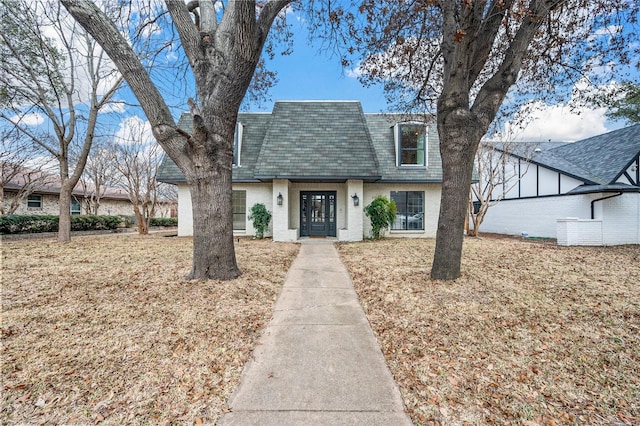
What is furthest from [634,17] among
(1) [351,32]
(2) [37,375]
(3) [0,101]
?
(3) [0,101]

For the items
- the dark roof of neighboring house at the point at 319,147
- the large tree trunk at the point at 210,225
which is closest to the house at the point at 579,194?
the dark roof of neighboring house at the point at 319,147

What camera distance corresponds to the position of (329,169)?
11.0 m

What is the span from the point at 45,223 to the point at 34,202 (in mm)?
7901

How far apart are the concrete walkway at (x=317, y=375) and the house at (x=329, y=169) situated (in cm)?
757

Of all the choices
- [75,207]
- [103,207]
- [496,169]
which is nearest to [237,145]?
[496,169]

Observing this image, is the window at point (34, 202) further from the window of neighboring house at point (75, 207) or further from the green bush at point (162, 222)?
the green bush at point (162, 222)

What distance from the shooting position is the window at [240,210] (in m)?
12.9

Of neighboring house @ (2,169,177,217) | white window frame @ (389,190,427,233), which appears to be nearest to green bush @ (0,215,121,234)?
neighboring house @ (2,169,177,217)

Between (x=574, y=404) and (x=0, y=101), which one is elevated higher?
(x=0, y=101)

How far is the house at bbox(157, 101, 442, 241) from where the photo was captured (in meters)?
11.4

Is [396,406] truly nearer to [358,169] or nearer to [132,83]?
[132,83]

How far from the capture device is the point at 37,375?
7.90 ft

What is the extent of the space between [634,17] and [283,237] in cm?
1121

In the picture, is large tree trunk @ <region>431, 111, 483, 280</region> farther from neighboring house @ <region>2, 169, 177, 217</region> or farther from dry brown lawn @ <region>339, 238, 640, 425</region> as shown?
neighboring house @ <region>2, 169, 177, 217</region>
